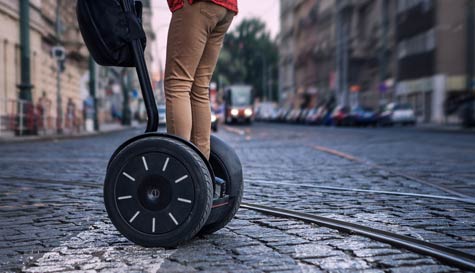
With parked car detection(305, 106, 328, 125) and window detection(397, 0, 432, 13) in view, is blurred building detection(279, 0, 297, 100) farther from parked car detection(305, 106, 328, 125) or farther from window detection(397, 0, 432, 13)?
parked car detection(305, 106, 328, 125)

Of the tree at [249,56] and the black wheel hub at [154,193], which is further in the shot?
the tree at [249,56]

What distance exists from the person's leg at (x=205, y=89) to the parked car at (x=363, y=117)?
123 feet

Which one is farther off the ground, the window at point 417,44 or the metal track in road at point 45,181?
the window at point 417,44

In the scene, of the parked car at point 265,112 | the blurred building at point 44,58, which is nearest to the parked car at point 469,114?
the blurred building at point 44,58

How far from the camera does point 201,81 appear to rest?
393 centimetres

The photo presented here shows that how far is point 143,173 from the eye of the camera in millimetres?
3518

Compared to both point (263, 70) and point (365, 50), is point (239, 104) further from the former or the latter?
point (263, 70)

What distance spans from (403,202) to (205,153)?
217 centimetres

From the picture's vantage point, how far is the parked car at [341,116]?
139ft

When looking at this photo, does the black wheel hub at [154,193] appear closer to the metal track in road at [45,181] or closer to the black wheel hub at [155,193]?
the black wheel hub at [155,193]

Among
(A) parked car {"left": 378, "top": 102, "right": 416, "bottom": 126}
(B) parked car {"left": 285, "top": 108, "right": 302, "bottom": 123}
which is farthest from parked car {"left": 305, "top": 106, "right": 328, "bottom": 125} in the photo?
(A) parked car {"left": 378, "top": 102, "right": 416, "bottom": 126}

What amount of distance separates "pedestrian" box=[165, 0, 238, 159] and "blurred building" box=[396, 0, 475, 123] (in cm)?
3802

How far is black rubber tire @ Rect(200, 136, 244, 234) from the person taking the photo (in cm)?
386

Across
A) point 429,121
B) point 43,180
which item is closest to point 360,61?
point 429,121
